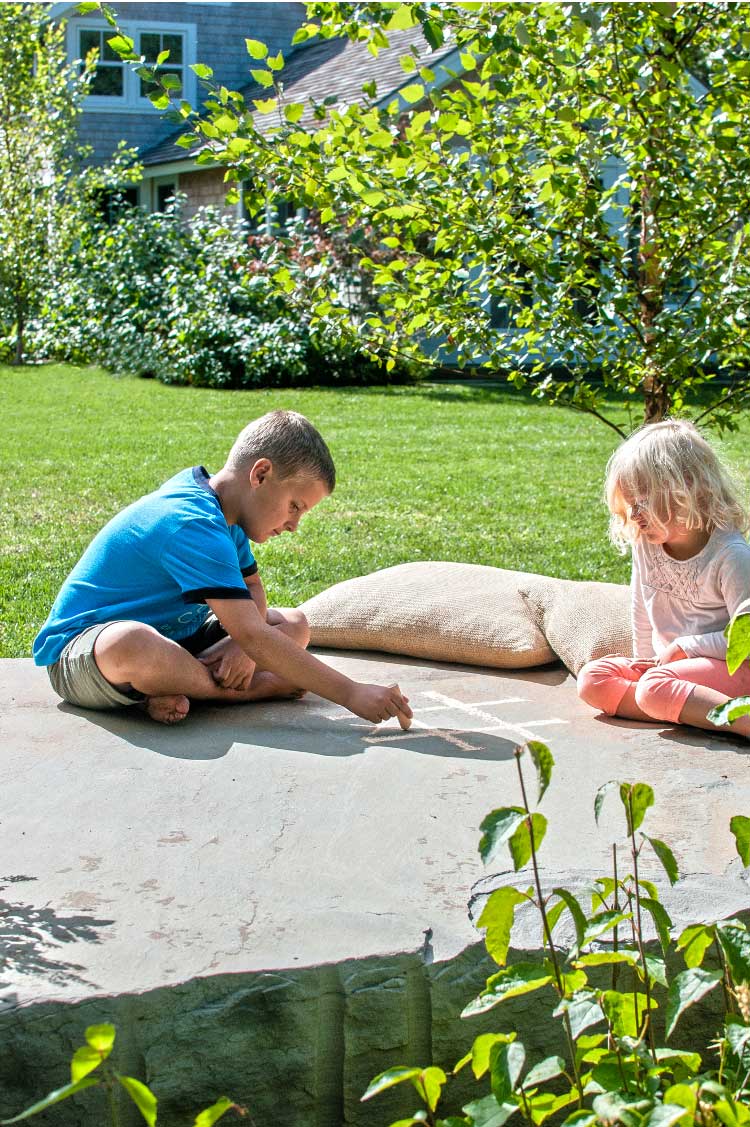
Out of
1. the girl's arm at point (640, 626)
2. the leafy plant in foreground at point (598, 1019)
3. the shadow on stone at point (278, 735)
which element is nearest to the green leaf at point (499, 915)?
the leafy plant in foreground at point (598, 1019)

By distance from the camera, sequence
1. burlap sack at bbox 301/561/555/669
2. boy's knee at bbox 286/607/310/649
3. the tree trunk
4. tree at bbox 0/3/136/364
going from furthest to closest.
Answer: tree at bbox 0/3/136/364 < the tree trunk < burlap sack at bbox 301/561/555/669 < boy's knee at bbox 286/607/310/649

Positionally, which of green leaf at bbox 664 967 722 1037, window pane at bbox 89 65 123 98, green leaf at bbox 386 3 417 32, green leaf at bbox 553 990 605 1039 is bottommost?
green leaf at bbox 553 990 605 1039

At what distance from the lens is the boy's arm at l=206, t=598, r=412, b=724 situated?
340 centimetres

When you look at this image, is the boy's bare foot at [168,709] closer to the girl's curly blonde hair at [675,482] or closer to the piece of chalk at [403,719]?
the piece of chalk at [403,719]

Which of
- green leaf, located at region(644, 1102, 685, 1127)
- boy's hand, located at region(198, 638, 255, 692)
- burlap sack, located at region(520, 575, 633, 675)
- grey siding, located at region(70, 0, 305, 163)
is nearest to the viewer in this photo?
green leaf, located at region(644, 1102, 685, 1127)

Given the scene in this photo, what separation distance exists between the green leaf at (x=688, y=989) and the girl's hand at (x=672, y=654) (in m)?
2.17

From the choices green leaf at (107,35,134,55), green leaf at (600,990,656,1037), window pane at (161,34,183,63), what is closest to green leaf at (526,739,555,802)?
green leaf at (600,990,656,1037)

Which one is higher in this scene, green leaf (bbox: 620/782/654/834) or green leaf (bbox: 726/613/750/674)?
green leaf (bbox: 726/613/750/674)

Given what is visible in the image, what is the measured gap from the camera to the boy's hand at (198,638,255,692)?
11.9 feet

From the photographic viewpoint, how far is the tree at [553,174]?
3980 mm

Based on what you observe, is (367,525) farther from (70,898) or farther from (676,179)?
(70,898)

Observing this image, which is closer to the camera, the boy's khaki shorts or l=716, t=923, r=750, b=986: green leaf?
l=716, t=923, r=750, b=986: green leaf

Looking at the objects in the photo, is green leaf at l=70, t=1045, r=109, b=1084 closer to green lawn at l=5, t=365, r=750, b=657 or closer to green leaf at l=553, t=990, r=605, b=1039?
green leaf at l=553, t=990, r=605, b=1039

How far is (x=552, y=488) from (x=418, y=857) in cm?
607
